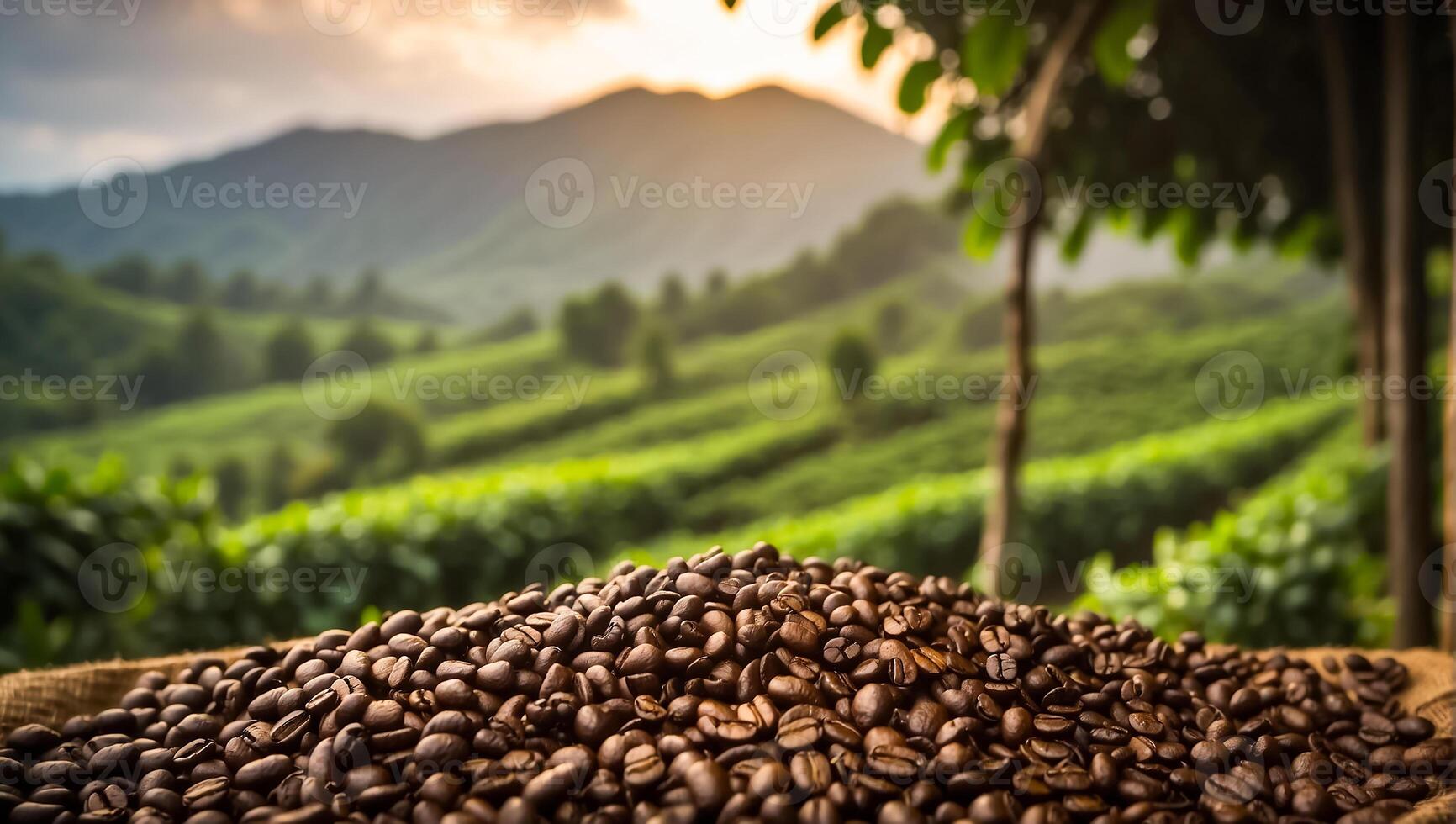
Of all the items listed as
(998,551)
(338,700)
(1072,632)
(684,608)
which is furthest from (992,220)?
(338,700)

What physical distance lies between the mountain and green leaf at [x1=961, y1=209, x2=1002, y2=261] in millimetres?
10426

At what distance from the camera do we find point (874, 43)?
6.45 feet

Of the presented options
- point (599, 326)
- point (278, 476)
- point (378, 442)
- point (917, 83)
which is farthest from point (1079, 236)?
point (599, 326)

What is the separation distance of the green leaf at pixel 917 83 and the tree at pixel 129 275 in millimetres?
13337

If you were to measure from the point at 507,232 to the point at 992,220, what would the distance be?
14831 millimetres

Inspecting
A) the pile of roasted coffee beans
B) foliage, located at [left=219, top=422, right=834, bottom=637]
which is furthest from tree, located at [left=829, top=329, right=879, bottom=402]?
the pile of roasted coffee beans

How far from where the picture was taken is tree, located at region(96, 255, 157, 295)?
40.0ft

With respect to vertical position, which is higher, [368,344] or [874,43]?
[874,43]

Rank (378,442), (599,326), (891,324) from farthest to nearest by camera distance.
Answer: (891,324)
(599,326)
(378,442)

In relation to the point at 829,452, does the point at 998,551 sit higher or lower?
higher

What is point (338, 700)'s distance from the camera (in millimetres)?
1189

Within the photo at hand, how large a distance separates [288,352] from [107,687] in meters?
12.6

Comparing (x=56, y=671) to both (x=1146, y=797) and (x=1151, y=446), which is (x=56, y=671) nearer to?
(x=1146, y=797)

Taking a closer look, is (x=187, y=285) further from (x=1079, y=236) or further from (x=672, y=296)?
(x=1079, y=236)
